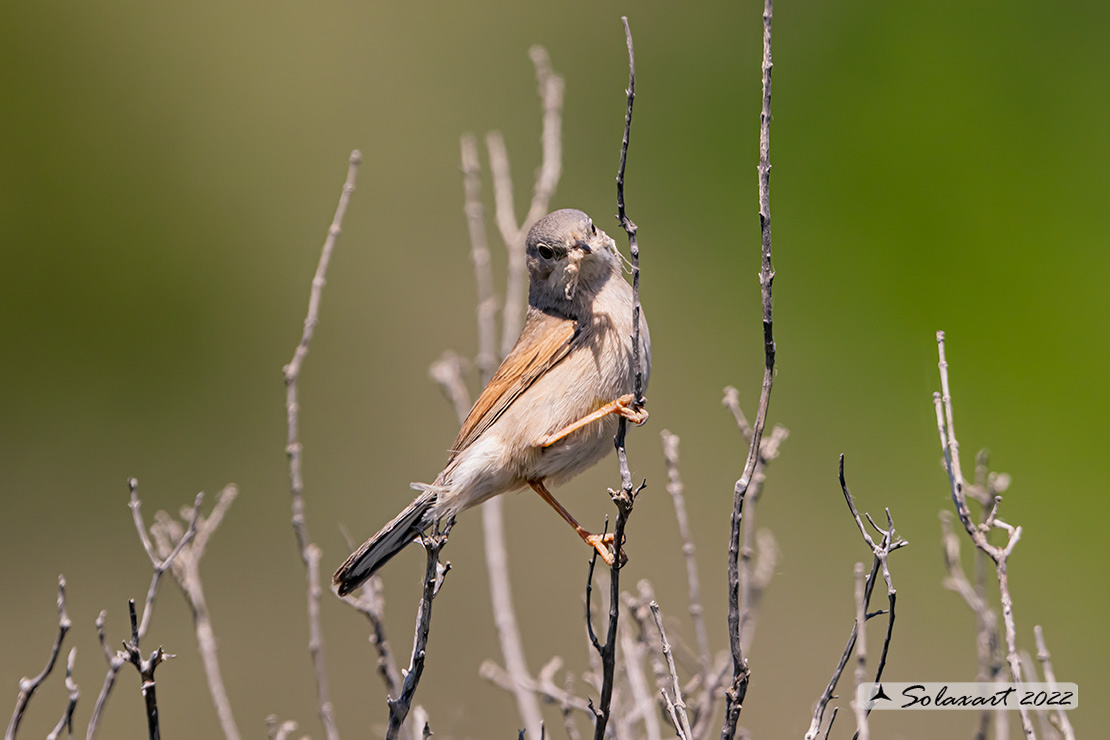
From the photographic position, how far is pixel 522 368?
4215 millimetres

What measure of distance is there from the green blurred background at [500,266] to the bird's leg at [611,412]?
11.7 ft

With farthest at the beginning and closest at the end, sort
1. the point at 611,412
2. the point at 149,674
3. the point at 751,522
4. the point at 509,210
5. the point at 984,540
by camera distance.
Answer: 1. the point at 509,210
2. the point at 751,522
3. the point at 611,412
4. the point at 984,540
5. the point at 149,674

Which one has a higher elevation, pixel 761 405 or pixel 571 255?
pixel 571 255

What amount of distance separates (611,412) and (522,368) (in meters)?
0.58

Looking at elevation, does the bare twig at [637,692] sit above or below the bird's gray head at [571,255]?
below

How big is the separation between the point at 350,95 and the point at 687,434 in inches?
179

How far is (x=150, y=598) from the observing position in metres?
3.02

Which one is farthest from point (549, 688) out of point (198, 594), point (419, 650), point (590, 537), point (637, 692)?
point (419, 650)

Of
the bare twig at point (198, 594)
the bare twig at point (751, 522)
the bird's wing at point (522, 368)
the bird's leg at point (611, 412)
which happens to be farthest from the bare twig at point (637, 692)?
the bare twig at point (198, 594)

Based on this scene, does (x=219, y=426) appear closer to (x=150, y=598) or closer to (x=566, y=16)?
(x=566, y=16)

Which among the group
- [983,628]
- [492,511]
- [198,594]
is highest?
[492,511]

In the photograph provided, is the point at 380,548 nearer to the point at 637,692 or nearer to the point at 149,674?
the point at 637,692

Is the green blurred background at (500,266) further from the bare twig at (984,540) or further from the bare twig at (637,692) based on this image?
the bare twig at (984,540)

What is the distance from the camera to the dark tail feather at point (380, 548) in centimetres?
383
